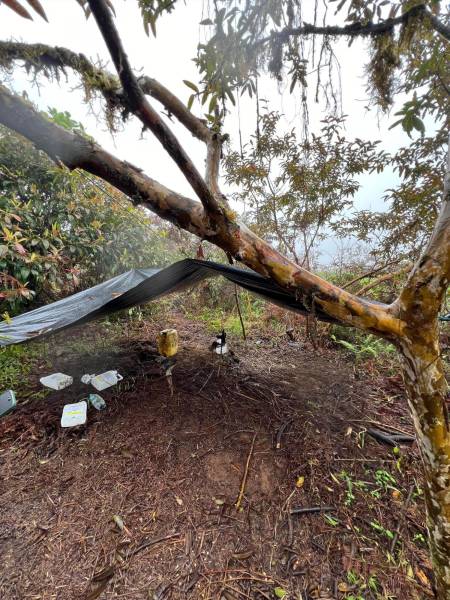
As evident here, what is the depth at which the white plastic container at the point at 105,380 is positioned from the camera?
80.5 inches

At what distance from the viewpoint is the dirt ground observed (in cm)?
102

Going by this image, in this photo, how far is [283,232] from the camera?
3.19 metres

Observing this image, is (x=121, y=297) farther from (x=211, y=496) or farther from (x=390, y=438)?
(x=390, y=438)

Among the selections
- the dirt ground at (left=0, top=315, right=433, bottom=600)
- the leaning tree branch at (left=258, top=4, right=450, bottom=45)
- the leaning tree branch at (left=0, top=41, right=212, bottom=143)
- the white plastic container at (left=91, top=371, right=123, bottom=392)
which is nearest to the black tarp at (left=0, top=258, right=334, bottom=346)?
the white plastic container at (left=91, top=371, right=123, bottom=392)

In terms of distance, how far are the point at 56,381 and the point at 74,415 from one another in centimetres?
51

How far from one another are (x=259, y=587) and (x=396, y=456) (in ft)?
3.78

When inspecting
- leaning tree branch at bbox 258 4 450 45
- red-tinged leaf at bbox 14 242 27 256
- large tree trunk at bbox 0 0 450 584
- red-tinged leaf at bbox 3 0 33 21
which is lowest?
red-tinged leaf at bbox 14 242 27 256

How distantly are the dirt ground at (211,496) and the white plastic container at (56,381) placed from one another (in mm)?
59

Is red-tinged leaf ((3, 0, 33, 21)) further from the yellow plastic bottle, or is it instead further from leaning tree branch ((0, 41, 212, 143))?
the yellow plastic bottle

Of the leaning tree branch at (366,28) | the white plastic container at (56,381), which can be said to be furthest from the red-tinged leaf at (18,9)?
the white plastic container at (56,381)

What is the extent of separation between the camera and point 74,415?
1728 millimetres

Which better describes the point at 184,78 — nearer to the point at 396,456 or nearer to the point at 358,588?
the point at 358,588

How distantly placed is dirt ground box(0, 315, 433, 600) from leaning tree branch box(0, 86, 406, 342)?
0.98 meters

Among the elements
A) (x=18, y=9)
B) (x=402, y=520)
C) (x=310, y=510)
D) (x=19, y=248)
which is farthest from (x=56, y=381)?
(x=402, y=520)
